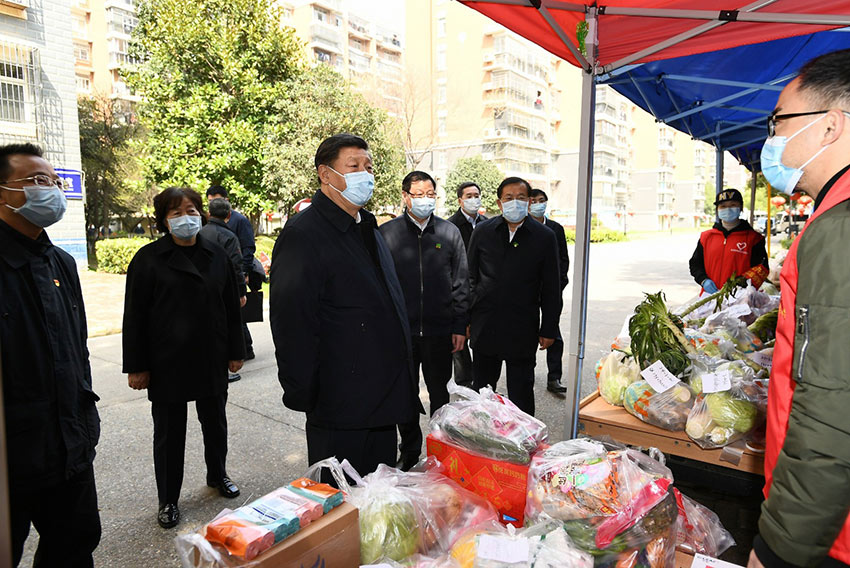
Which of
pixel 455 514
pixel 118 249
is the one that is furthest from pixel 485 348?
pixel 118 249

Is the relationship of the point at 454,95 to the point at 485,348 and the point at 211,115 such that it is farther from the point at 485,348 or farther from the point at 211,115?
the point at 485,348

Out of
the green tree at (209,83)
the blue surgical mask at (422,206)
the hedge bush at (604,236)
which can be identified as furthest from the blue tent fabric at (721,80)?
the hedge bush at (604,236)

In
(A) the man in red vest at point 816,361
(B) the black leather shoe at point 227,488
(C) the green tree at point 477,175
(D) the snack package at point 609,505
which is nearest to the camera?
(A) the man in red vest at point 816,361

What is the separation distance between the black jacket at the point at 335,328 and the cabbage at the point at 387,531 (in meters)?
0.62

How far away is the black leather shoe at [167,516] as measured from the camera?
3.10 metres

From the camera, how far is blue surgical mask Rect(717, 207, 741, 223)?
17.5 ft

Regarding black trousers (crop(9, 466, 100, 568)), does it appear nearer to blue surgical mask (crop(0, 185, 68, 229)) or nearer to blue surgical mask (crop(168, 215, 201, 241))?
blue surgical mask (crop(0, 185, 68, 229))

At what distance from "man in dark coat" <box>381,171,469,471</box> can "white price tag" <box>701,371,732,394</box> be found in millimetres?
1838

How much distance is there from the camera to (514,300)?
3947mm

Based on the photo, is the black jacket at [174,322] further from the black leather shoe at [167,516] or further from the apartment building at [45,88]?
the apartment building at [45,88]

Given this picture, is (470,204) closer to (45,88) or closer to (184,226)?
(184,226)

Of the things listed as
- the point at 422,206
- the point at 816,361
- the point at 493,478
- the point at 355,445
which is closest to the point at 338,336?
the point at 355,445

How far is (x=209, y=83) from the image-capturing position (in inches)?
642

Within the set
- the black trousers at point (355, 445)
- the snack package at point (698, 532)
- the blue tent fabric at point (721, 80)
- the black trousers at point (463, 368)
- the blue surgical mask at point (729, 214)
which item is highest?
the blue tent fabric at point (721, 80)
